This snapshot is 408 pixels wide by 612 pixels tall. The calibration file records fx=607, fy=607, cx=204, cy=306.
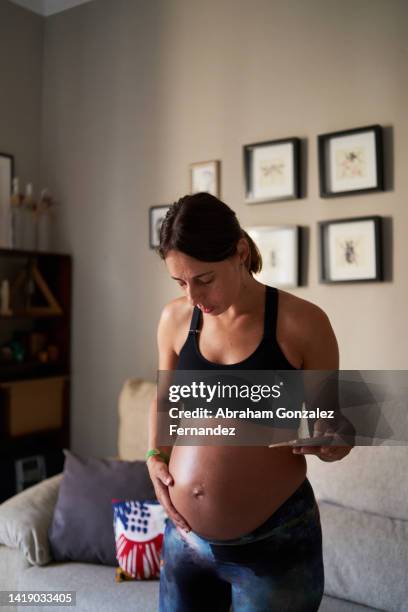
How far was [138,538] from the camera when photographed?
6.25ft

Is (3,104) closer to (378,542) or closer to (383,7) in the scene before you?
(383,7)

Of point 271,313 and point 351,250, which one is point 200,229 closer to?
point 271,313

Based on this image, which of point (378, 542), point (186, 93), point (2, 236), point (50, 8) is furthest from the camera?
point (50, 8)

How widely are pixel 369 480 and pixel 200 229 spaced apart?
1158mm

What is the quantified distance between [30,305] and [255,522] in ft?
7.55

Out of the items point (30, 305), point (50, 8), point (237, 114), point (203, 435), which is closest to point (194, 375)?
point (203, 435)

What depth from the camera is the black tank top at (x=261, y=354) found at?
1105 mm

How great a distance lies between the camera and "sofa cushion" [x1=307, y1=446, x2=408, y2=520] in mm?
→ 1824

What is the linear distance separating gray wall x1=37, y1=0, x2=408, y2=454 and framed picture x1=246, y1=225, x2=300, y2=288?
6 cm

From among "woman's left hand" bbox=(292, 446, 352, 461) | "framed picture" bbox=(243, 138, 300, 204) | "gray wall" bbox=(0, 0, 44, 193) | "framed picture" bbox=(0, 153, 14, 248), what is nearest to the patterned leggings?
"woman's left hand" bbox=(292, 446, 352, 461)

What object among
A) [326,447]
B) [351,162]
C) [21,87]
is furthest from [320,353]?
[21,87]

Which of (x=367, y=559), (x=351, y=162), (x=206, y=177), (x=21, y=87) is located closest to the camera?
(x=367, y=559)

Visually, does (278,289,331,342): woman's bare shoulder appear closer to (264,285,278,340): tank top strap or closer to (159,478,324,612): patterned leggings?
(264,285,278,340): tank top strap

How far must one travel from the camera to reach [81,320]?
124 inches
